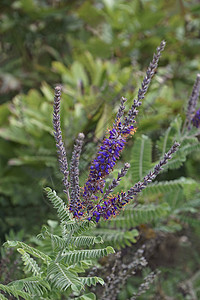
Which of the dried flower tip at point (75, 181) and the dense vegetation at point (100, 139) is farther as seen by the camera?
the dense vegetation at point (100, 139)

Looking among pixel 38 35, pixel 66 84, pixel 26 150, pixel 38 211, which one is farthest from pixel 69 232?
pixel 38 35

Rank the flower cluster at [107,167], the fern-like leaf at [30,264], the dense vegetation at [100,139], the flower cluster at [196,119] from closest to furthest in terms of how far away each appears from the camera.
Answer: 1. the flower cluster at [107,167]
2. the fern-like leaf at [30,264]
3. the dense vegetation at [100,139]
4. the flower cluster at [196,119]

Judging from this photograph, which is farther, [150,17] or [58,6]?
[58,6]

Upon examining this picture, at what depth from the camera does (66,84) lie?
8.98ft

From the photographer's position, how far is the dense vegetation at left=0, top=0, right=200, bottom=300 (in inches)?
57.2

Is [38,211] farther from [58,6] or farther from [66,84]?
[58,6]

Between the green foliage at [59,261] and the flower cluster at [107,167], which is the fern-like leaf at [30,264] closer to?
the green foliage at [59,261]

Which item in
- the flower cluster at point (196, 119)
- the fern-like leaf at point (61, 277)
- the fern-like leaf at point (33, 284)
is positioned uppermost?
the flower cluster at point (196, 119)

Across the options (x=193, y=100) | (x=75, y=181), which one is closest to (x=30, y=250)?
(x=75, y=181)

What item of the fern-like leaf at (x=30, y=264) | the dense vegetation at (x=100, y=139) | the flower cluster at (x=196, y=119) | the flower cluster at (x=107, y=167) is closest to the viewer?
the flower cluster at (x=107, y=167)

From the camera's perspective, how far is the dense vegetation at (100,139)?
57.2 inches

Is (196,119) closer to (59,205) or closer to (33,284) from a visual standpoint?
(59,205)

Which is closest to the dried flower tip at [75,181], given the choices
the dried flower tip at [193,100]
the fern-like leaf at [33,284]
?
the fern-like leaf at [33,284]

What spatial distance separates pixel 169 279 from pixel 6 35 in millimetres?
2664
